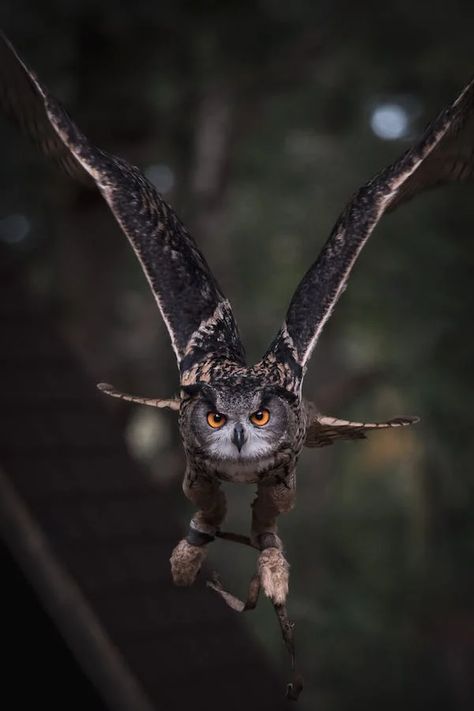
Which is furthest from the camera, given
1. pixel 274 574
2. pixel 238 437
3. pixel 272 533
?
pixel 272 533

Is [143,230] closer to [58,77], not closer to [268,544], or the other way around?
[268,544]

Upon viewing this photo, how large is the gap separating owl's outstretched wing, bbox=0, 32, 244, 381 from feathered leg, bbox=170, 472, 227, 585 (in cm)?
37

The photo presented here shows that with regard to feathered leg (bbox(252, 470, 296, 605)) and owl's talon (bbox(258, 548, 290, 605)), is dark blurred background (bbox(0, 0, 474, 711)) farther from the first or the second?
owl's talon (bbox(258, 548, 290, 605))

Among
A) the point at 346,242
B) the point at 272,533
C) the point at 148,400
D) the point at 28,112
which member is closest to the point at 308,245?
the point at 28,112

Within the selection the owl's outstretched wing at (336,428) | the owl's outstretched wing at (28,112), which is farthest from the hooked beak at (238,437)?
the owl's outstretched wing at (28,112)

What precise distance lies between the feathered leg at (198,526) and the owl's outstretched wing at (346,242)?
46 centimetres

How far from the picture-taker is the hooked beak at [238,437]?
11.2ft

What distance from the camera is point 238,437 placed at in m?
3.42

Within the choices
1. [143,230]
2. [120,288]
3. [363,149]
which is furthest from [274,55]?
[143,230]

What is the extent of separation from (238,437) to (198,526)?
57 centimetres

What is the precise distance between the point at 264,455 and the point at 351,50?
47.2 ft

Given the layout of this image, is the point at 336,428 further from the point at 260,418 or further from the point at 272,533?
the point at 260,418

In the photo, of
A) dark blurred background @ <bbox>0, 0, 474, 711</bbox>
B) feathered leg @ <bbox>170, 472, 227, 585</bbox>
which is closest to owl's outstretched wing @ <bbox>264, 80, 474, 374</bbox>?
feathered leg @ <bbox>170, 472, 227, 585</bbox>

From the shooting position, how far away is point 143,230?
175 inches
